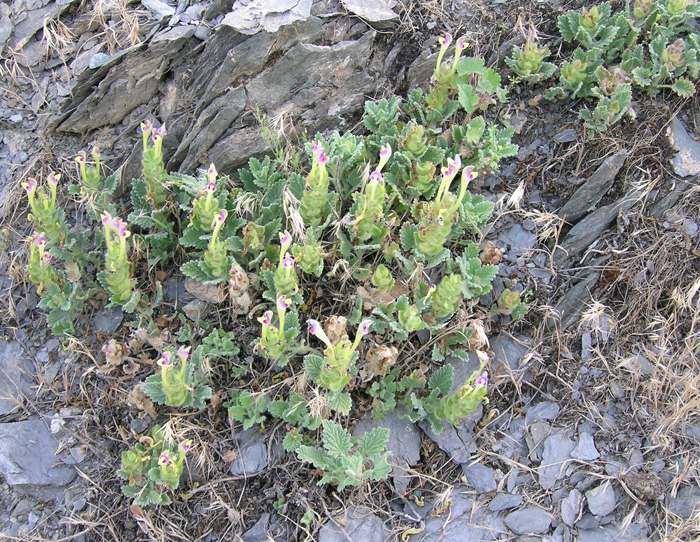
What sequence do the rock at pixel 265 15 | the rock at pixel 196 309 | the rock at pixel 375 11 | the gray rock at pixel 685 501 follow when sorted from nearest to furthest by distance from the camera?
the gray rock at pixel 685 501 < the rock at pixel 196 309 < the rock at pixel 265 15 < the rock at pixel 375 11

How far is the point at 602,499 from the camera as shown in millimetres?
3041

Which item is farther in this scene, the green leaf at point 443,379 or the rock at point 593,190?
the rock at point 593,190

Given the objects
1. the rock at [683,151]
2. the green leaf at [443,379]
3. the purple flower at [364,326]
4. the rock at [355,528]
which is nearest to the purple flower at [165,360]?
the purple flower at [364,326]

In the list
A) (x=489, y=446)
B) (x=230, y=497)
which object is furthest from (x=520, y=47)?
(x=230, y=497)

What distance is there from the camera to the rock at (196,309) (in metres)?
3.62

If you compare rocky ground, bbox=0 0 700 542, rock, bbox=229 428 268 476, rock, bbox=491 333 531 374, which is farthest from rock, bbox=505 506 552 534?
rock, bbox=229 428 268 476

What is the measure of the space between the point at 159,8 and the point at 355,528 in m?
3.96

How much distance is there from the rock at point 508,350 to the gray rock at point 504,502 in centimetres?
70

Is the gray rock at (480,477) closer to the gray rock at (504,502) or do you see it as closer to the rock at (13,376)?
the gray rock at (504,502)

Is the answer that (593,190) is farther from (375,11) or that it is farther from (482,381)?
(375,11)

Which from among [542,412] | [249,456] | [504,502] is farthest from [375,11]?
[504,502]

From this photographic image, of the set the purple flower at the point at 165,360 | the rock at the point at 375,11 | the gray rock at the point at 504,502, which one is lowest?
the gray rock at the point at 504,502

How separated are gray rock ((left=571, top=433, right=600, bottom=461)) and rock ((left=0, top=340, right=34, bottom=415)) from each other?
3.29 metres

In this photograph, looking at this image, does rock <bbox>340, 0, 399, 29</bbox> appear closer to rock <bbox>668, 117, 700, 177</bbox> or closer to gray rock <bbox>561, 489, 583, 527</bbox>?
rock <bbox>668, 117, 700, 177</bbox>
